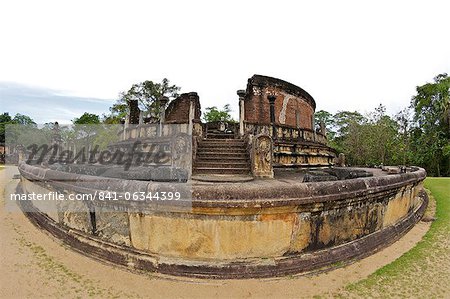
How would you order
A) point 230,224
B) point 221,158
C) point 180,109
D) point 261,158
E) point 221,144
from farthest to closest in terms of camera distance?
point 180,109
point 221,144
point 221,158
point 261,158
point 230,224

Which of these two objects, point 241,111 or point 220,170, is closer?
point 220,170

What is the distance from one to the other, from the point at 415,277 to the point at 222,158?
20.9 ft

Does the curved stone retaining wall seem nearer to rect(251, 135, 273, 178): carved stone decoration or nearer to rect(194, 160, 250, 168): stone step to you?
rect(251, 135, 273, 178): carved stone decoration

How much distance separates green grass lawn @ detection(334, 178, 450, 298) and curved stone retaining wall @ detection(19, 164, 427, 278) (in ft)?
1.37

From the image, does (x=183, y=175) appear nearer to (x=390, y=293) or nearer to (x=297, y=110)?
(x=390, y=293)

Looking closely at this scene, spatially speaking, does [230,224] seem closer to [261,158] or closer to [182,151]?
[261,158]

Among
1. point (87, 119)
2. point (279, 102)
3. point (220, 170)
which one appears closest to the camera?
point (220, 170)

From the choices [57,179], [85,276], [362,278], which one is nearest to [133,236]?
[85,276]

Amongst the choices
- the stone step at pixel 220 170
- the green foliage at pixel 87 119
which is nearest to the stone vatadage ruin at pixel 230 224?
the stone step at pixel 220 170

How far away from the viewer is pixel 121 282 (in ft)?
9.48

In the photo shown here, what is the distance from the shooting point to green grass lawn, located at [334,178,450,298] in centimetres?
279

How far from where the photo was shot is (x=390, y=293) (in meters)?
2.78

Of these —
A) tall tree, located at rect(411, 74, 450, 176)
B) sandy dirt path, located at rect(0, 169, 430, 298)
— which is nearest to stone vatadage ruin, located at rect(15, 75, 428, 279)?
sandy dirt path, located at rect(0, 169, 430, 298)

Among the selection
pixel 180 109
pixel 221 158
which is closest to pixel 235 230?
pixel 221 158
